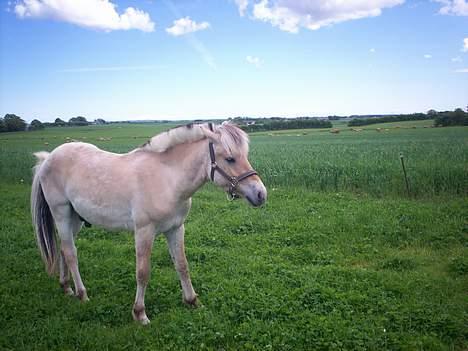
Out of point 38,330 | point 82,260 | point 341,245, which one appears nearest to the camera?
point 38,330

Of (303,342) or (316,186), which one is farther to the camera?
(316,186)

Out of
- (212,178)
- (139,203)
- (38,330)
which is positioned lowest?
(38,330)

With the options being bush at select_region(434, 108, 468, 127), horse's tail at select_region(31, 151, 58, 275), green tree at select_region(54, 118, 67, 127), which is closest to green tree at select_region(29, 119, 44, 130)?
green tree at select_region(54, 118, 67, 127)

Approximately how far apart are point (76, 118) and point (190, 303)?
148 feet

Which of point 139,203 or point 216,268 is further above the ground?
point 139,203

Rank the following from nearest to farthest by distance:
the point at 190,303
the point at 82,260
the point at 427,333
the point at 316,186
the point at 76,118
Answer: the point at 427,333 < the point at 190,303 < the point at 82,260 < the point at 316,186 < the point at 76,118

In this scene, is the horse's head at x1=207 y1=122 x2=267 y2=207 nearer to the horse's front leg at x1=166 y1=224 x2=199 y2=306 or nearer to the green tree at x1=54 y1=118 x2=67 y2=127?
the horse's front leg at x1=166 y1=224 x2=199 y2=306

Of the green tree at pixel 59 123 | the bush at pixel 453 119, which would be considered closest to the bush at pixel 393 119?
the bush at pixel 453 119

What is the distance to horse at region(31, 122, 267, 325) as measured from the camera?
390 cm

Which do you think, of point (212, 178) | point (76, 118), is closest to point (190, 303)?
point (212, 178)

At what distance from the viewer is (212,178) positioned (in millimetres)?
3982

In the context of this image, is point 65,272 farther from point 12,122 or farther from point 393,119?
point 393,119

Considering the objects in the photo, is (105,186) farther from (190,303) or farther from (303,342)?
(303,342)

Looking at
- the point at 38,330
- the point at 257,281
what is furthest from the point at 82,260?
the point at 257,281
